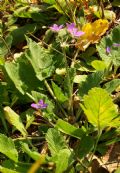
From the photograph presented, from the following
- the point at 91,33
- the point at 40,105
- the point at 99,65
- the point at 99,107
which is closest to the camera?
the point at 99,107

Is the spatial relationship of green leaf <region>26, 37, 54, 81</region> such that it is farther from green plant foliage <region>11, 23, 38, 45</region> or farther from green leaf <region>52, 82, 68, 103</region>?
green plant foliage <region>11, 23, 38, 45</region>

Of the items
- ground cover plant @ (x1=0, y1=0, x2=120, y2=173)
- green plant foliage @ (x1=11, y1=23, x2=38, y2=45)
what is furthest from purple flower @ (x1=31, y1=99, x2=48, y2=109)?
green plant foliage @ (x1=11, y1=23, x2=38, y2=45)

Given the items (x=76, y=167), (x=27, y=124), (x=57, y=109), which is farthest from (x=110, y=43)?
(x=76, y=167)

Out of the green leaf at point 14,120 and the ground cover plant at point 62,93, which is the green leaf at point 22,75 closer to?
the ground cover plant at point 62,93

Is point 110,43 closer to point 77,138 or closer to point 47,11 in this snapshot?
point 77,138

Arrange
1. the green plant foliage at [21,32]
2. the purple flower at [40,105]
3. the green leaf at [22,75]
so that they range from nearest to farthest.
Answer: the purple flower at [40,105], the green leaf at [22,75], the green plant foliage at [21,32]

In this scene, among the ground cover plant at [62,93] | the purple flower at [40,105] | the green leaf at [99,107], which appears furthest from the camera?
the purple flower at [40,105]

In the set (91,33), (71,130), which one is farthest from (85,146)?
(91,33)


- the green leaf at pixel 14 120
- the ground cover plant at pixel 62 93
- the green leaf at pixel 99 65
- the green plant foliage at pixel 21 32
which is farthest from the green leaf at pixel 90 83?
the green plant foliage at pixel 21 32

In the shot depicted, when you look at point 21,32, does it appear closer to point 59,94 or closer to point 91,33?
point 91,33
